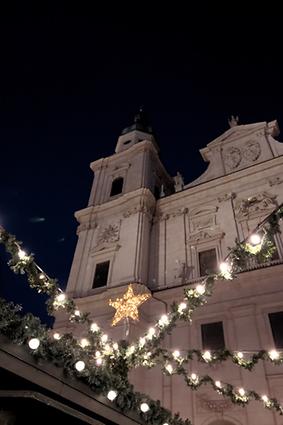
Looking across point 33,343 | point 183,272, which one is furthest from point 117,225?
point 33,343

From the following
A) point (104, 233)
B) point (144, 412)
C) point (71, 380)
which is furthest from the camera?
point (104, 233)

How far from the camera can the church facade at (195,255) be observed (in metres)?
11.3

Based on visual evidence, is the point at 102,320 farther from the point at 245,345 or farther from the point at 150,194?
the point at 150,194

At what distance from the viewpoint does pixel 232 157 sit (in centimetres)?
1928

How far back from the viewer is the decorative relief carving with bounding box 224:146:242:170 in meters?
18.9

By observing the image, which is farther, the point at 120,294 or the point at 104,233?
the point at 104,233

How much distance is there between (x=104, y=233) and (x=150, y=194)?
3.51 metres

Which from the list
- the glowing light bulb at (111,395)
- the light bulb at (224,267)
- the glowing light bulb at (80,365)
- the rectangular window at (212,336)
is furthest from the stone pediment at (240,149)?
the glowing light bulb at (80,365)

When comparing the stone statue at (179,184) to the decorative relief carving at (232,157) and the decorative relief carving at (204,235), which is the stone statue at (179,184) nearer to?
the decorative relief carving at (232,157)

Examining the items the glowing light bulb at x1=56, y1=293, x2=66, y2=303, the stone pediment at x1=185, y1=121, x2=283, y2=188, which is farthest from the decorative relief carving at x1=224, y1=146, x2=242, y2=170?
the glowing light bulb at x1=56, y1=293, x2=66, y2=303

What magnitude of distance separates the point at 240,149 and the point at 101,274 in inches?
433

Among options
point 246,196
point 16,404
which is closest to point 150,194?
point 246,196

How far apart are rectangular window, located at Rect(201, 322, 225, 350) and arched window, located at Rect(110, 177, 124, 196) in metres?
11.4

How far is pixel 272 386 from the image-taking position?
33.9ft
